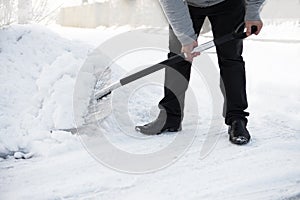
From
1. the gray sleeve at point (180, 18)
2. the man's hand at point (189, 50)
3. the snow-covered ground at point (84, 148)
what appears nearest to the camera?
the snow-covered ground at point (84, 148)

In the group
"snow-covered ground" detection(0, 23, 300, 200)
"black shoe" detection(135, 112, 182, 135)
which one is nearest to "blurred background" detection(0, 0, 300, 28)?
"snow-covered ground" detection(0, 23, 300, 200)

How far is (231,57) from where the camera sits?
2627 millimetres

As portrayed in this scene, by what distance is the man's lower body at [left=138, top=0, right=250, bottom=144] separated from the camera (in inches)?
102

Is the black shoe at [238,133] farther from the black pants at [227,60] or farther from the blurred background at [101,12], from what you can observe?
the blurred background at [101,12]

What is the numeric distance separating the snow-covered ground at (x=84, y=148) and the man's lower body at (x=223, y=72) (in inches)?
6.0

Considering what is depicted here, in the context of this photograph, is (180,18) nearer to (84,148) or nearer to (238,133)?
(238,133)

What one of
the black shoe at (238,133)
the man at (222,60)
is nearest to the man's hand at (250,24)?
the man at (222,60)

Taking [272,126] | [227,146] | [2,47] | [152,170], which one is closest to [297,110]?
[272,126]

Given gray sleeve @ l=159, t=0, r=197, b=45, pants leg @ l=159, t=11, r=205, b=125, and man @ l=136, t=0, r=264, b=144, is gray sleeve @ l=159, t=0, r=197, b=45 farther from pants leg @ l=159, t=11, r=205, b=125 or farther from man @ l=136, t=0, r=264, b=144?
pants leg @ l=159, t=11, r=205, b=125

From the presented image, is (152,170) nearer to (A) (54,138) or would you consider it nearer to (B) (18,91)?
(A) (54,138)

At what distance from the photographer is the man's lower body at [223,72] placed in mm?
2586

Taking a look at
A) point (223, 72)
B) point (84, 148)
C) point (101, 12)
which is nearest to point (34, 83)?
point (84, 148)

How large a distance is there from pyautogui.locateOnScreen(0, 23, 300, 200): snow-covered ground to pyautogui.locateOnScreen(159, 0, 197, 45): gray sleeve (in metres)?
0.72

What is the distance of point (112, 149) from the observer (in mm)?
2572
